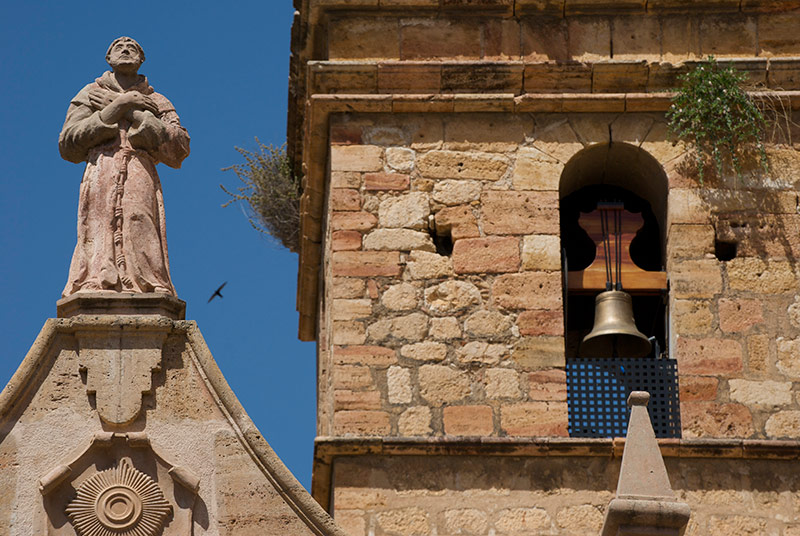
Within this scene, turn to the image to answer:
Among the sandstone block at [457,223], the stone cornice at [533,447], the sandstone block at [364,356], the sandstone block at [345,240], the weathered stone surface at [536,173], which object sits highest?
the weathered stone surface at [536,173]

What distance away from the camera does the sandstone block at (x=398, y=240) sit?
16656 mm

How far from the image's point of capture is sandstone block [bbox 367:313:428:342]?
16.4 metres

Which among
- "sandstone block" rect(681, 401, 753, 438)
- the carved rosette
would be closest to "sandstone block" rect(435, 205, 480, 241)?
"sandstone block" rect(681, 401, 753, 438)

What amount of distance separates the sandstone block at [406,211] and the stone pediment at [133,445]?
117 inches

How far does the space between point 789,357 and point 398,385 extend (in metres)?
2.27

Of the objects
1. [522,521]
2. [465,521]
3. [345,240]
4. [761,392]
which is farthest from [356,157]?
[761,392]

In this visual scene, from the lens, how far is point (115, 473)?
1371 cm

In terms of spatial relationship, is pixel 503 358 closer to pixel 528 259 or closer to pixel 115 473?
pixel 528 259

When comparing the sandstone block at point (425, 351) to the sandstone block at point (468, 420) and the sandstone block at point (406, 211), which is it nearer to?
the sandstone block at point (468, 420)

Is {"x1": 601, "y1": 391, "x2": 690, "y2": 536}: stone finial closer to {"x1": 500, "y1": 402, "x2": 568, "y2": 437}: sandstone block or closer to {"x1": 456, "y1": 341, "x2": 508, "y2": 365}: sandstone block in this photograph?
{"x1": 500, "y1": 402, "x2": 568, "y2": 437}: sandstone block

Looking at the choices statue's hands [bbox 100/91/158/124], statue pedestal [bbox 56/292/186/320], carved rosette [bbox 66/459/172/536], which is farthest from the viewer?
statue's hands [bbox 100/91/158/124]

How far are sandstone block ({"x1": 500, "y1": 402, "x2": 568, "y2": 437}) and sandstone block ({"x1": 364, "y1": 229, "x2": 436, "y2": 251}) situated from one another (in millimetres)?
1148

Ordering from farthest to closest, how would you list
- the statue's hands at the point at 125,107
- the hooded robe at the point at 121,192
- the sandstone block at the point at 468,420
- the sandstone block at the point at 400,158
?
1. the sandstone block at the point at 400,158
2. the sandstone block at the point at 468,420
3. the statue's hands at the point at 125,107
4. the hooded robe at the point at 121,192

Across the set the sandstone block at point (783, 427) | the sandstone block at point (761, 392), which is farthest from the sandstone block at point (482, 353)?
the sandstone block at point (783, 427)
